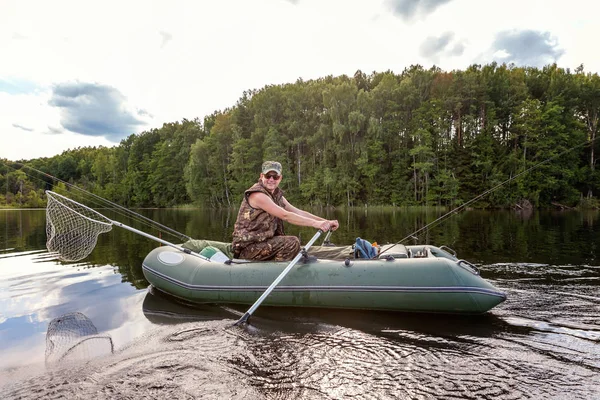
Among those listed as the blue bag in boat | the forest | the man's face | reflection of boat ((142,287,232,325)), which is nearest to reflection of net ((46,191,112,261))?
reflection of boat ((142,287,232,325))

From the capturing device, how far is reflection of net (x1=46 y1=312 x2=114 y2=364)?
3488mm

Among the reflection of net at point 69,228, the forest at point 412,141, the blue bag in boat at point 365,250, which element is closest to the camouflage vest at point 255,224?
the blue bag in boat at point 365,250

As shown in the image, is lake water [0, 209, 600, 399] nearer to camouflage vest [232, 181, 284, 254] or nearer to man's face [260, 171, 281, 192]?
camouflage vest [232, 181, 284, 254]

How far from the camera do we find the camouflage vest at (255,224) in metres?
4.98

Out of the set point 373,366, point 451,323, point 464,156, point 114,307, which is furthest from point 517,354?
point 464,156

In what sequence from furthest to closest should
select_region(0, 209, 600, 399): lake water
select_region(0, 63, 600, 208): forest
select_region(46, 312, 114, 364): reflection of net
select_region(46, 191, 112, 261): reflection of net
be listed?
select_region(0, 63, 600, 208): forest
select_region(46, 191, 112, 261): reflection of net
select_region(46, 312, 114, 364): reflection of net
select_region(0, 209, 600, 399): lake water

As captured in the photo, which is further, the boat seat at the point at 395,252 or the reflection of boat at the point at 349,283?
the boat seat at the point at 395,252

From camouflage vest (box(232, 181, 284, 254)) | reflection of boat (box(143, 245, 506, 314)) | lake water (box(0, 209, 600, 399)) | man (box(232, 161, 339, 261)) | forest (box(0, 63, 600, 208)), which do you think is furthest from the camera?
forest (box(0, 63, 600, 208))

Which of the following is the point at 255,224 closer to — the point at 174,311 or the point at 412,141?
the point at 174,311

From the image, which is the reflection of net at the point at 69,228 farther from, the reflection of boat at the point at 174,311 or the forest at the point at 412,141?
the forest at the point at 412,141

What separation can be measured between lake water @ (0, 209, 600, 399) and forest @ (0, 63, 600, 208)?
26337mm

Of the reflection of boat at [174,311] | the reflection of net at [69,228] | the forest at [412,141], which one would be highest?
the forest at [412,141]

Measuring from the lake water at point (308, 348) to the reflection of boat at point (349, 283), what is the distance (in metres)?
0.17

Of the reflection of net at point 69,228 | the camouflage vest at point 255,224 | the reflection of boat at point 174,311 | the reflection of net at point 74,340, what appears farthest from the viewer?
the reflection of net at point 69,228
